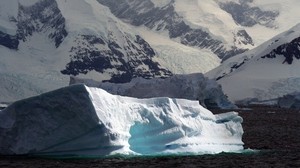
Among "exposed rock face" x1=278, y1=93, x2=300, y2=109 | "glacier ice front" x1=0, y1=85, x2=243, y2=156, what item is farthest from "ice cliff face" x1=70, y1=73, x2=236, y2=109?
"glacier ice front" x1=0, y1=85, x2=243, y2=156

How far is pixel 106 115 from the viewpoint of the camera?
32188 millimetres

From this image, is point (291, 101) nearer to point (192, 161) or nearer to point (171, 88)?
point (171, 88)

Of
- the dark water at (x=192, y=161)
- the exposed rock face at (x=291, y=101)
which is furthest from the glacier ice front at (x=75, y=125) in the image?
the exposed rock face at (x=291, y=101)

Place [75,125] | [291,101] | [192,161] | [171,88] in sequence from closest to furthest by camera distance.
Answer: [192,161] → [75,125] → [171,88] → [291,101]

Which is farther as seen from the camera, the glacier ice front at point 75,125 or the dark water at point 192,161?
the glacier ice front at point 75,125

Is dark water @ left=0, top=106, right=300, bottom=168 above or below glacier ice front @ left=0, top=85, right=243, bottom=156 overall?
below

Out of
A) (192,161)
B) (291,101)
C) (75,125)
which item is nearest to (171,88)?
A: (291,101)

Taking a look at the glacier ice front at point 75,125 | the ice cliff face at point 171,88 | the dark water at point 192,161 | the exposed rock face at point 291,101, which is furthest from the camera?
the exposed rock face at point 291,101

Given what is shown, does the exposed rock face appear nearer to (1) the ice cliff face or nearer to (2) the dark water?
(1) the ice cliff face

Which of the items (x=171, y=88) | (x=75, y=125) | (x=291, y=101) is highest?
(x=171, y=88)

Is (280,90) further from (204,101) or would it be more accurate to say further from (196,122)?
(196,122)

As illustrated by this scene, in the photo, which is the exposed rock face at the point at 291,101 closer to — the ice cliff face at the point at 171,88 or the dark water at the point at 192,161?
the ice cliff face at the point at 171,88

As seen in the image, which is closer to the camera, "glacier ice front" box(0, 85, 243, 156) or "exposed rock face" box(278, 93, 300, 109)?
"glacier ice front" box(0, 85, 243, 156)

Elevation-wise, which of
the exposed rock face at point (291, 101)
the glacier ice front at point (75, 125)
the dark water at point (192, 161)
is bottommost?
the dark water at point (192, 161)
